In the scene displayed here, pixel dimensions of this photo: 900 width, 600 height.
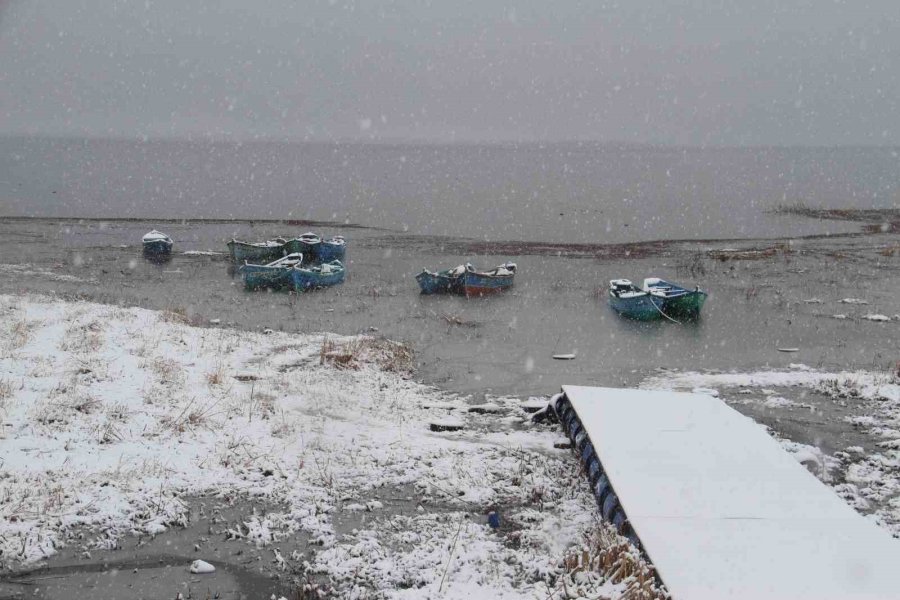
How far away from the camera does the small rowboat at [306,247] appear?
39.4 metres

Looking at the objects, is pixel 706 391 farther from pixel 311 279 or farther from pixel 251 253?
pixel 251 253

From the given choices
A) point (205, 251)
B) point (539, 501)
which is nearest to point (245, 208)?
point (205, 251)

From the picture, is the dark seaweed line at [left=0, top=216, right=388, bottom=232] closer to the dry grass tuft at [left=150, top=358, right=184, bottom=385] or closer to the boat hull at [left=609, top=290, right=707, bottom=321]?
the boat hull at [left=609, top=290, right=707, bottom=321]

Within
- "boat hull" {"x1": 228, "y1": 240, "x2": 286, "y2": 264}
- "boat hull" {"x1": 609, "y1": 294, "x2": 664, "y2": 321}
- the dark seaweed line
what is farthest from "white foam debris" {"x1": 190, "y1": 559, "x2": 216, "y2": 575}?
the dark seaweed line

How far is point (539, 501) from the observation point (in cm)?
967

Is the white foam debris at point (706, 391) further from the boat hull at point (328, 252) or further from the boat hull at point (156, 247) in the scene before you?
the boat hull at point (156, 247)

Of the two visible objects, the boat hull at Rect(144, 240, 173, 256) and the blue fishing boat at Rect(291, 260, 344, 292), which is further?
the boat hull at Rect(144, 240, 173, 256)

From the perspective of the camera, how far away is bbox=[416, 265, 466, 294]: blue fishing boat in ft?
101

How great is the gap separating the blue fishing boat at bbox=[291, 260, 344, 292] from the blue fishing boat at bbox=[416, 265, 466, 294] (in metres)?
4.58

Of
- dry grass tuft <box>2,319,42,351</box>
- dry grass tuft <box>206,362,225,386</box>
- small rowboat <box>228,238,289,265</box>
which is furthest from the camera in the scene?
small rowboat <box>228,238,289,265</box>

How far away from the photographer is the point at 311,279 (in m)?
31.7

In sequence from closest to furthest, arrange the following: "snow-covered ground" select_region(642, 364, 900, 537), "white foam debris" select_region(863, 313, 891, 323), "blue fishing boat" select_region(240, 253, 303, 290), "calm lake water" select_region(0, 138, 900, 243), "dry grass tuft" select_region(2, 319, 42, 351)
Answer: "snow-covered ground" select_region(642, 364, 900, 537), "dry grass tuft" select_region(2, 319, 42, 351), "white foam debris" select_region(863, 313, 891, 323), "blue fishing boat" select_region(240, 253, 303, 290), "calm lake water" select_region(0, 138, 900, 243)

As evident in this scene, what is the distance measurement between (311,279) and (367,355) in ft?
50.2

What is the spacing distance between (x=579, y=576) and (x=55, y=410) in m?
8.44
